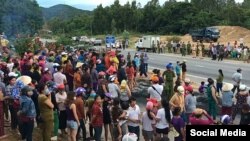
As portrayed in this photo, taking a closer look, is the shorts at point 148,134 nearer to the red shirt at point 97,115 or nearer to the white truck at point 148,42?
the red shirt at point 97,115

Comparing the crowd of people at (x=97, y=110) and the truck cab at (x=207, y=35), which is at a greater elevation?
the crowd of people at (x=97, y=110)

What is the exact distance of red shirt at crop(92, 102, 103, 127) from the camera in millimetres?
11438

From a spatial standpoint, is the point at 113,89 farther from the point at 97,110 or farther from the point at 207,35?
the point at 207,35

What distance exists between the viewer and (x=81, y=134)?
13.0 metres

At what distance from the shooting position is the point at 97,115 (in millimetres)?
11477

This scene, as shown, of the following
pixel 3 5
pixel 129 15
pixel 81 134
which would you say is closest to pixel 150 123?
pixel 81 134

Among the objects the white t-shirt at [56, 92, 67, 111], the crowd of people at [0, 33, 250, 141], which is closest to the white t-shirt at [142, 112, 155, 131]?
the crowd of people at [0, 33, 250, 141]

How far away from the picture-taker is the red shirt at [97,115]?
11438 mm

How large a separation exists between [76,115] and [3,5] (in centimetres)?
6120

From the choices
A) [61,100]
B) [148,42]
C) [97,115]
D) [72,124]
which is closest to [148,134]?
[97,115]

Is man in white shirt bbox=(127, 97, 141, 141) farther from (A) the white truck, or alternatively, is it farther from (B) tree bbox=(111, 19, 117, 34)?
(B) tree bbox=(111, 19, 117, 34)

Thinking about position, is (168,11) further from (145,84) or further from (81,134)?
(81,134)

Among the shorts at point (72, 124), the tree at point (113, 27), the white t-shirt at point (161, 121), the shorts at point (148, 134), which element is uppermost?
the white t-shirt at point (161, 121)

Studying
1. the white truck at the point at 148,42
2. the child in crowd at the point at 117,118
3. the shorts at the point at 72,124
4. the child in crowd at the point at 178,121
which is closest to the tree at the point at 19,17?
the white truck at the point at 148,42
